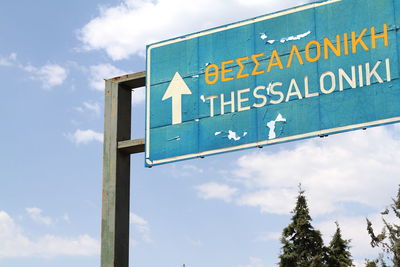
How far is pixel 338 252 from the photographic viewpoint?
123 feet

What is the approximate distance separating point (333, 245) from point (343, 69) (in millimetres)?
25750

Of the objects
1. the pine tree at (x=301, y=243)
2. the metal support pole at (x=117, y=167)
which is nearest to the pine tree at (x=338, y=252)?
the pine tree at (x=301, y=243)

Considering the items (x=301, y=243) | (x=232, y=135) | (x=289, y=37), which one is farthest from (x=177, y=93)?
(x=301, y=243)

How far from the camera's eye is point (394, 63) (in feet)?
41.8

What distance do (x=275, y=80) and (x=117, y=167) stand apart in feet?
13.5

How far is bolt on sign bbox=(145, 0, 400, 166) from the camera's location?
12977mm

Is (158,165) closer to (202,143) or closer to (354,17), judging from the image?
(202,143)

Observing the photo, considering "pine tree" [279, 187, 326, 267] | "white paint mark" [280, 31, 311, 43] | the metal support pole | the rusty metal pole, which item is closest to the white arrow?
the metal support pole

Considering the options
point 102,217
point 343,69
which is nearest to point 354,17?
point 343,69

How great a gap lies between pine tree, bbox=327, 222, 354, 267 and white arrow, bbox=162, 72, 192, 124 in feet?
79.2

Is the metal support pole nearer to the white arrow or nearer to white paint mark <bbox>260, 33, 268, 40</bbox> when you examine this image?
the white arrow

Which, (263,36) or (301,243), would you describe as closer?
(263,36)

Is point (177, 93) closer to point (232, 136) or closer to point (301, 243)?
point (232, 136)

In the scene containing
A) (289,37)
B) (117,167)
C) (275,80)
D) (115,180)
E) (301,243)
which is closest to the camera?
(275,80)
